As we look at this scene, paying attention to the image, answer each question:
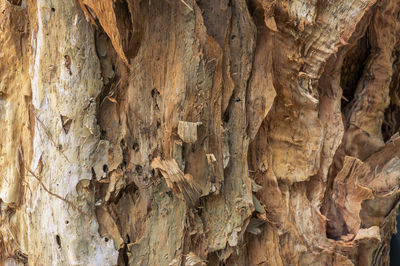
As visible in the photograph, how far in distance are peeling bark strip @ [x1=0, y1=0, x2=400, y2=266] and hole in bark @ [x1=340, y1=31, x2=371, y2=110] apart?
11 cm

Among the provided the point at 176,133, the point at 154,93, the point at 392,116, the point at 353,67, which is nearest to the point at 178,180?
the point at 176,133

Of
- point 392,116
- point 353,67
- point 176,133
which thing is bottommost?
point 176,133

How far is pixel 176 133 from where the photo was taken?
32.0 inches

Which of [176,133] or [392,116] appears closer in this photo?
[176,133]

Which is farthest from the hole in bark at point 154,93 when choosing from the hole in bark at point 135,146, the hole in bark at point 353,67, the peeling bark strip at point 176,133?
the hole in bark at point 353,67

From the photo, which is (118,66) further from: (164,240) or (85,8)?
(164,240)

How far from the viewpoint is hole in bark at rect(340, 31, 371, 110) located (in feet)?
3.40

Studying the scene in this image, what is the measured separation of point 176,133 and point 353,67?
2.02 ft

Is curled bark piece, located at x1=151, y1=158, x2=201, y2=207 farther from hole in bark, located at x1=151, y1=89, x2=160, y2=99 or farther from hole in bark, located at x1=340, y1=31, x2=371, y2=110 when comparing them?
hole in bark, located at x1=340, y1=31, x2=371, y2=110

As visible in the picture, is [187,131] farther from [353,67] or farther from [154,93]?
[353,67]

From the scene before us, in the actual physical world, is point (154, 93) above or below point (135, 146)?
above

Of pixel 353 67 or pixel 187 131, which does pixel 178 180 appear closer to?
pixel 187 131

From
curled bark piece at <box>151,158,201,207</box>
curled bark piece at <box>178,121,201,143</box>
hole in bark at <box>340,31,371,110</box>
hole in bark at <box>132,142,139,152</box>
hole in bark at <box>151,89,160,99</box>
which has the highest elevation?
hole in bark at <box>340,31,371,110</box>

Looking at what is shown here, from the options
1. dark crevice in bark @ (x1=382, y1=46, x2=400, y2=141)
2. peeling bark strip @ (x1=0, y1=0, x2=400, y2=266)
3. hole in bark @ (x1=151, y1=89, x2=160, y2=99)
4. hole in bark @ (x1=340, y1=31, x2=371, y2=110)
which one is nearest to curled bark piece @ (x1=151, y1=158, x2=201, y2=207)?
peeling bark strip @ (x1=0, y1=0, x2=400, y2=266)
